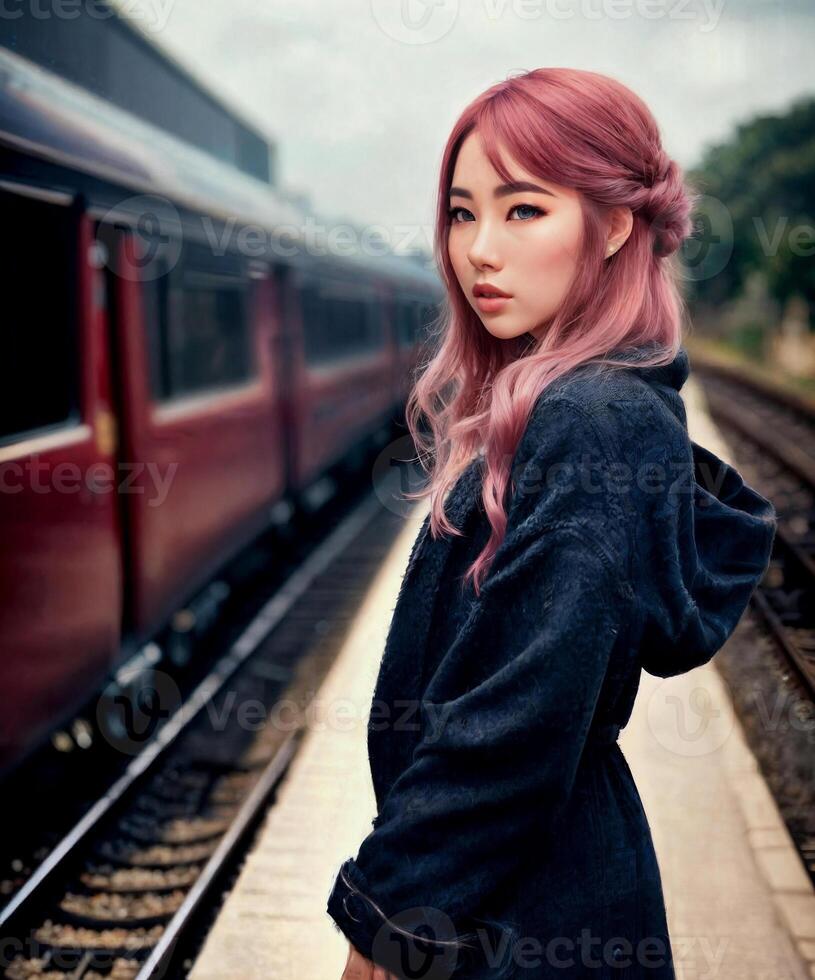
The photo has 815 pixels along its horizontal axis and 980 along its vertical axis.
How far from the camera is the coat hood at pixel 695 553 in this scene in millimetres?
1117

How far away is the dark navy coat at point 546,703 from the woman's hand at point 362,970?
0.02 metres

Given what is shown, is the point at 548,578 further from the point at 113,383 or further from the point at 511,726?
the point at 113,383

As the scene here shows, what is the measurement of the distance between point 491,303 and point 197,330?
4.46 m

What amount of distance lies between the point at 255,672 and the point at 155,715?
88 cm

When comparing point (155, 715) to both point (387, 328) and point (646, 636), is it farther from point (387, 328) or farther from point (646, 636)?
point (387, 328)

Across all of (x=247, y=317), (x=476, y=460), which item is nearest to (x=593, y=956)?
(x=476, y=460)

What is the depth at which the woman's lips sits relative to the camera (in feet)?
4.15

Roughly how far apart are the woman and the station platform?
199 centimetres

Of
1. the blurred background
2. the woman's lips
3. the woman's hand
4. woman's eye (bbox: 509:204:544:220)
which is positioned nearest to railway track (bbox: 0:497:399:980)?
the blurred background
